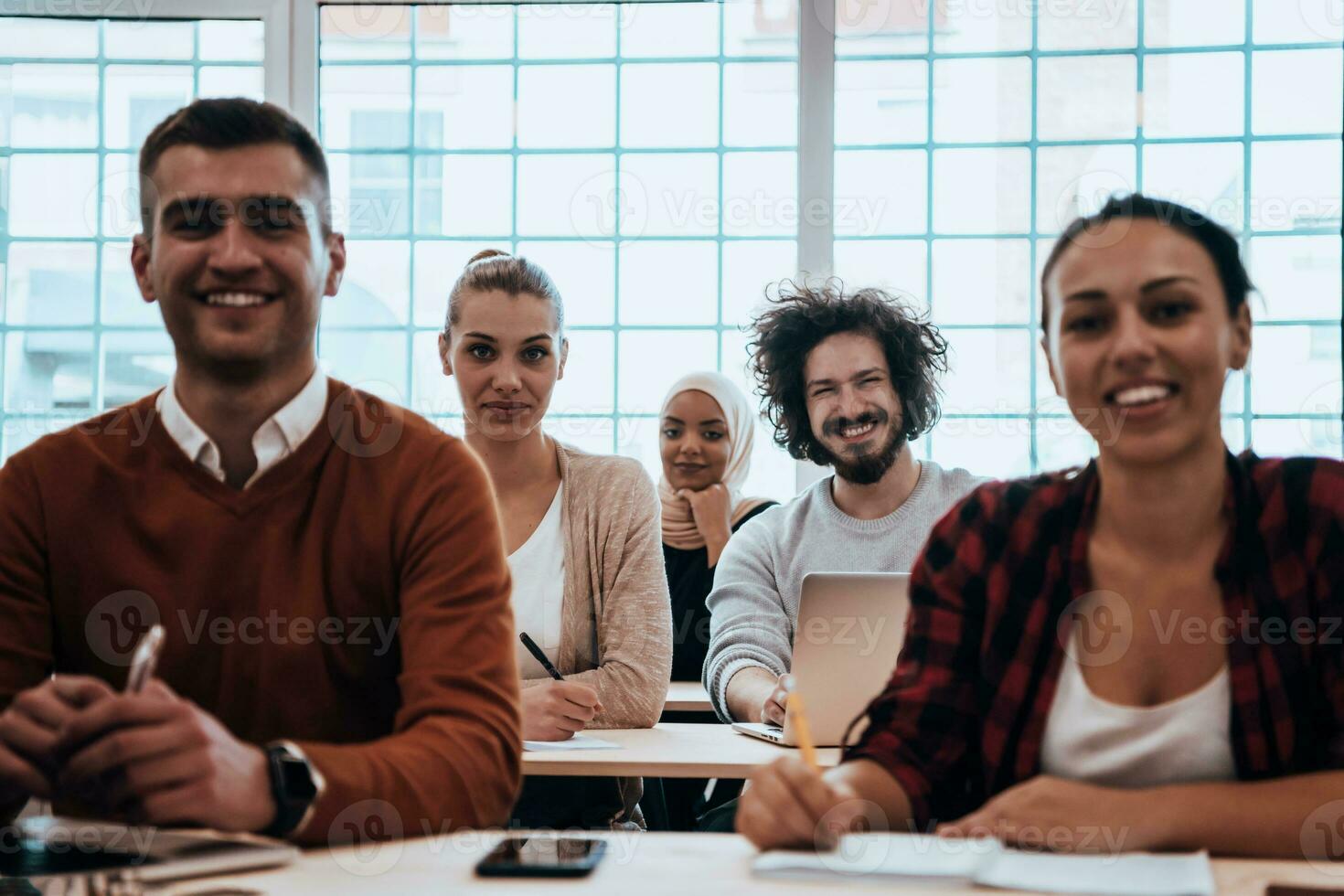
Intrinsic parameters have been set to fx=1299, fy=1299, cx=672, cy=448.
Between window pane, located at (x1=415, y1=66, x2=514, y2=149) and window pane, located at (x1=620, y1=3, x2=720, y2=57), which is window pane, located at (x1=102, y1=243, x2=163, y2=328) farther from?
window pane, located at (x1=620, y1=3, x2=720, y2=57)

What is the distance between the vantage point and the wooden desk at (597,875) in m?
1.04

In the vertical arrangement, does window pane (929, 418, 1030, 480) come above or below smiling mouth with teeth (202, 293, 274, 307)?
Result: below

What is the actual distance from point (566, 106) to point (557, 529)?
221 centimetres

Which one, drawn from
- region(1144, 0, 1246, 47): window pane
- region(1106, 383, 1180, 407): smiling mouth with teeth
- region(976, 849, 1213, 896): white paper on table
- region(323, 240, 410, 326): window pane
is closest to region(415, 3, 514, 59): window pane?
region(323, 240, 410, 326): window pane

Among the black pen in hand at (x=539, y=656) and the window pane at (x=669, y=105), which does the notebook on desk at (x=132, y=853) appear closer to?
the black pen in hand at (x=539, y=656)

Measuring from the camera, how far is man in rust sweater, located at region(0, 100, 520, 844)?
1.46 metres

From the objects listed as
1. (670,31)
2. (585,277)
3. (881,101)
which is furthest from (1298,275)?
(585,277)

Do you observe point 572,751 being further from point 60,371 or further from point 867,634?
point 60,371

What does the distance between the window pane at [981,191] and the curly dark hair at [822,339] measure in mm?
1078

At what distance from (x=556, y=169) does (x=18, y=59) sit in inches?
74.7

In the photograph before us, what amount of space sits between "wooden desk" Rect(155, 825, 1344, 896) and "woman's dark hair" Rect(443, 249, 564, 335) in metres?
1.68

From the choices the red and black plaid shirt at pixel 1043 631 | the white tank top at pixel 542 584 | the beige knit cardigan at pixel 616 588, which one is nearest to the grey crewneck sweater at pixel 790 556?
the beige knit cardigan at pixel 616 588

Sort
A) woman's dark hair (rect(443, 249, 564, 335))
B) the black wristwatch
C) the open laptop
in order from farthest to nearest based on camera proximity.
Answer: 1. woman's dark hair (rect(443, 249, 564, 335))
2. the open laptop
3. the black wristwatch


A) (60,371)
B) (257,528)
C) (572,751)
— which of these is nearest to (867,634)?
(572,751)
